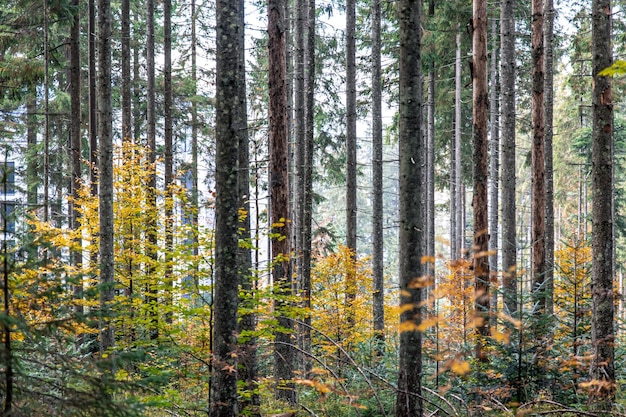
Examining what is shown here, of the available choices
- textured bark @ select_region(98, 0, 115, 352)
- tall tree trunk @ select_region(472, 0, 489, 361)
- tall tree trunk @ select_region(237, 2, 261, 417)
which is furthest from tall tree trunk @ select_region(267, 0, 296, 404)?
tall tree trunk @ select_region(472, 0, 489, 361)

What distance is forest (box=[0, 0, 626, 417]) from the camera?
556 cm

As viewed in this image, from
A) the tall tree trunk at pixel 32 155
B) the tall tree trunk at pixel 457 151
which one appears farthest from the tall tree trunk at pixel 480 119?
the tall tree trunk at pixel 32 155

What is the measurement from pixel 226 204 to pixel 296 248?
310 inches

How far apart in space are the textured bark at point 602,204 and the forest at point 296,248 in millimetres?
27

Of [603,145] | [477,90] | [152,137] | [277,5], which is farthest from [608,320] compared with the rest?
[152,137]

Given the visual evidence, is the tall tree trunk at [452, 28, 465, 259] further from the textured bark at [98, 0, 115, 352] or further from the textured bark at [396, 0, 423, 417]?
the textured bark at [396, 0, 423, 417]

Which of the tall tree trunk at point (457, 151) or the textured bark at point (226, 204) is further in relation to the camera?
the tall tree trunk at point (457, 151)

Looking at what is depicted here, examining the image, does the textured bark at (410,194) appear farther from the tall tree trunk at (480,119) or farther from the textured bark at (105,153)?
the tall tree trunk at (480,119)

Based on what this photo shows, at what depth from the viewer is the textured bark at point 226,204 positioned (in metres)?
6.07

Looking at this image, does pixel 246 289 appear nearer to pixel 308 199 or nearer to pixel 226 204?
pixel 226 204

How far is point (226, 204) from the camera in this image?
6090mm

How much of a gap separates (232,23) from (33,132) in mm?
20095

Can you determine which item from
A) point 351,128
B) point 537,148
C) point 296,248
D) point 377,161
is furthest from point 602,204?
point 377,161

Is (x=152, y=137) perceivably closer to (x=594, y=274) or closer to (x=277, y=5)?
(x=277, y=5)
